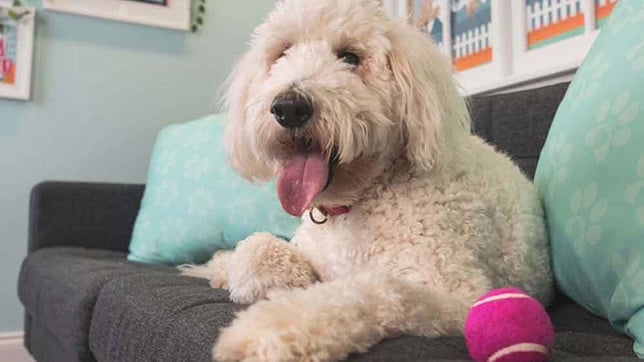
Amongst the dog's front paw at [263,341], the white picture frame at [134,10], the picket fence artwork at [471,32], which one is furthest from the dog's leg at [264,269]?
the white picture frame at [134,10]

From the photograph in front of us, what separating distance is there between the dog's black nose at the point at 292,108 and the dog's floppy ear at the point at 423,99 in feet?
0.59

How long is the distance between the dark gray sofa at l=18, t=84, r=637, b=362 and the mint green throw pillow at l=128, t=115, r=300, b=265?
19cm

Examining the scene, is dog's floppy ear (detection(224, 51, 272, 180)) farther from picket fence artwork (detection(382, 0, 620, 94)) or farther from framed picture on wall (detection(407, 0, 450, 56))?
framed picture on wall (detection(407, 0, 450, 56))

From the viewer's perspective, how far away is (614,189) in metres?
0.91

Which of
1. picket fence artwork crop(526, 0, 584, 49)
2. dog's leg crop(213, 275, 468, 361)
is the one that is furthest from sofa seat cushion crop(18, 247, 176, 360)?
picket fence artwork crop(526, 0, 584, 49)

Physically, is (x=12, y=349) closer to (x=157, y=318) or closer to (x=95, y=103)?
(x=95, y=103)

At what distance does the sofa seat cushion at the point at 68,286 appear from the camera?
1.37m

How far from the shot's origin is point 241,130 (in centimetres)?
120

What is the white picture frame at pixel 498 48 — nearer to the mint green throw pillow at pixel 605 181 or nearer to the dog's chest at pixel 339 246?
the mint green throw pillow at pixel 605 181

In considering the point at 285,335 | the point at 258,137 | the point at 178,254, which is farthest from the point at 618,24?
the point at 178,254

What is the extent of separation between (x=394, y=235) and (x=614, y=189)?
1.11 feet

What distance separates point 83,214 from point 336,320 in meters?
1.80

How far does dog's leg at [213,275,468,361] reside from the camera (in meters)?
0.62

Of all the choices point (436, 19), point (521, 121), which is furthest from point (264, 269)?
point (436, 19)
